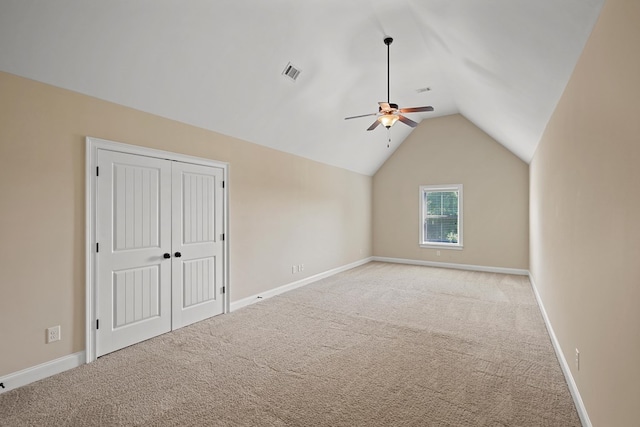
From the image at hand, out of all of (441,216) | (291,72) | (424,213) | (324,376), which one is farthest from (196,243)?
(441,216)

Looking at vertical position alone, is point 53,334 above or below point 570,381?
above

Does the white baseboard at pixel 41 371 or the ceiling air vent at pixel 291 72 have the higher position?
Result: the ceiling air vent at pixel 291 72

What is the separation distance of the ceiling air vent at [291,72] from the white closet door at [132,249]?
6.21 ft

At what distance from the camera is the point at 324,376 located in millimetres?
2617

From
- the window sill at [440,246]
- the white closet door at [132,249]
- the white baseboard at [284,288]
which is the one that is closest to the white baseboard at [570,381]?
the window sill at [440,246]

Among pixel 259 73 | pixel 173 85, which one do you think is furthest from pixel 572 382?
pixel 173 85

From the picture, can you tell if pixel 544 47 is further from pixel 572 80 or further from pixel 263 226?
pixel 263 226

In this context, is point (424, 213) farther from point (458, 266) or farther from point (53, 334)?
point (53, 334)

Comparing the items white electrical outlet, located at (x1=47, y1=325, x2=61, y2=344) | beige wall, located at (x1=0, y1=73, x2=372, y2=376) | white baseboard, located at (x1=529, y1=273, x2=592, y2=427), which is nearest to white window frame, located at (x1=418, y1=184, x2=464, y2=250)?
white baseboard, located at (x1=529, y1=273, x2=592, y2=427)

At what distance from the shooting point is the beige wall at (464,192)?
673cm

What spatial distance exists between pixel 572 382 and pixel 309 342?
233cm

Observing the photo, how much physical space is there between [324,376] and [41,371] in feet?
8.14

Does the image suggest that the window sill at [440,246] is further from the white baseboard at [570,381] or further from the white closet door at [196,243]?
the white closet door at [196,243]

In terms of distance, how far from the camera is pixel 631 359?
130cm
